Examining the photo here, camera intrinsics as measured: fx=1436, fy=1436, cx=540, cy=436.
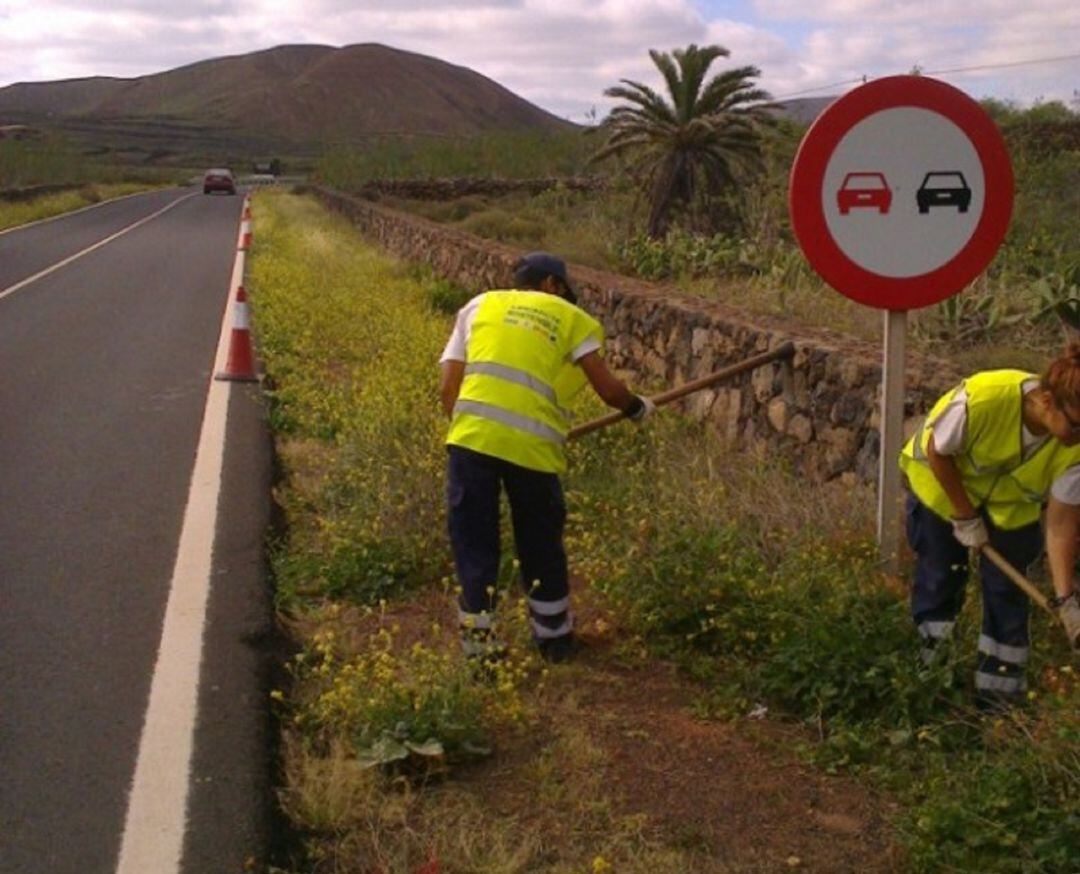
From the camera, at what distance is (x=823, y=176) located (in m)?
4.83

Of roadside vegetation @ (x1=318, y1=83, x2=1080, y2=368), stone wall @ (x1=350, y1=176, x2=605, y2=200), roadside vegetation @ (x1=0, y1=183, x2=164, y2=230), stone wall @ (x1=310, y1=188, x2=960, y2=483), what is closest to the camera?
A: stone wall @ (x1=310, y1=188, x2=960, y2=483)

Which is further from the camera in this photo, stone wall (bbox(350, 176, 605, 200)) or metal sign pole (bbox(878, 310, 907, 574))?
stone wall (bbox(350, 176, 605, 200))

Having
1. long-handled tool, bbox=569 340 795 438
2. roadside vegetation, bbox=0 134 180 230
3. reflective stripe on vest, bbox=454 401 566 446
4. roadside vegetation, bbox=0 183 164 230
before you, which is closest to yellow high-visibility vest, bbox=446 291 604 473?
reflective stripe on vest, bbox=454 401 566 446

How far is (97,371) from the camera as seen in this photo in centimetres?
1180

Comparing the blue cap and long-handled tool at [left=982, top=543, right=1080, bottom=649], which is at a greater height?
the blue cap

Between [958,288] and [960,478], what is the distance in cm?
90

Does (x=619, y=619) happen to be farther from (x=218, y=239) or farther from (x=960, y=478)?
(x=218, y=239)

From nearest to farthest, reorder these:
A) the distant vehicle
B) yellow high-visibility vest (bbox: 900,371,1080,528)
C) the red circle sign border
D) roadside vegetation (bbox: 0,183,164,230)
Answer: yellow high-visibility vest (bbox: 900,371,1080,528), the red circle sign border, roadside vegetation (bbox: 0,183,164,230), the distant vehicle

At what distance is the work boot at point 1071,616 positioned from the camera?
385 cm

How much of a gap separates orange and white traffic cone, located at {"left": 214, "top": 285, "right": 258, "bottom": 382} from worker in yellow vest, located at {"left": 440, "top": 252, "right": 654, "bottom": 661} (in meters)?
6.60

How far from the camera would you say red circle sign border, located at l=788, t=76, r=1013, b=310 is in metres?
4.73

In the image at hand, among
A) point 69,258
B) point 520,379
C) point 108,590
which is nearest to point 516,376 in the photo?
point 520,379

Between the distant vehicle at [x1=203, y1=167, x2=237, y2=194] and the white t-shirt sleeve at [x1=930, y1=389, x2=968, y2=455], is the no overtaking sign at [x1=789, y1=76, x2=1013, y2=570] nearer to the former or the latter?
the white t-shirt sleeve at [x1=930, y1=389, x2=968, y2=455]

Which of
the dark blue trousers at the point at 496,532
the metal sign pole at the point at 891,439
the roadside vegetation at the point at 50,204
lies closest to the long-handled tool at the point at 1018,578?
the metal sign pole at the point at 891,439
